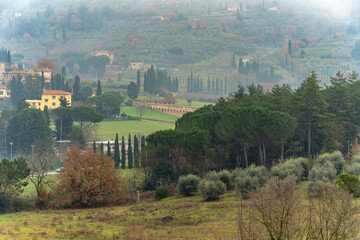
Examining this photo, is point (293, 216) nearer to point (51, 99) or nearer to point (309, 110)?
point (309, 110)

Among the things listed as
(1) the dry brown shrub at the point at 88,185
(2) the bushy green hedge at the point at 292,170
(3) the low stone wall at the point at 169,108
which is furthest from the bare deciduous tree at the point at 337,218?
(3) the low stone wall at the point at 169,108

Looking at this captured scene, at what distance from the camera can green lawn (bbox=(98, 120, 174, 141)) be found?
9844cm

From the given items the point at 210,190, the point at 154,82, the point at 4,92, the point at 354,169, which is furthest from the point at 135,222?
the point at 4,92

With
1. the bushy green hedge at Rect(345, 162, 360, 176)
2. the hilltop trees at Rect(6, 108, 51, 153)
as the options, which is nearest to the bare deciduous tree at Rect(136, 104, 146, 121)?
the hilltop trees at Rect(6, 108, 51, 153)

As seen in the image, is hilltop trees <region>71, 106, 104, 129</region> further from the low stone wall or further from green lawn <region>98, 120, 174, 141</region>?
the low stone wall

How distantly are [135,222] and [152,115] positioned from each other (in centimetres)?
8831

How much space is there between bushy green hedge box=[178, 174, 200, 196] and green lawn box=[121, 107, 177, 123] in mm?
69708

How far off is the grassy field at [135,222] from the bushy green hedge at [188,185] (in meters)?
1.77

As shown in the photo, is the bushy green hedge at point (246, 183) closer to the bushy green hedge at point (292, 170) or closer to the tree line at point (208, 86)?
the bushy green hedge at point (292, 170)

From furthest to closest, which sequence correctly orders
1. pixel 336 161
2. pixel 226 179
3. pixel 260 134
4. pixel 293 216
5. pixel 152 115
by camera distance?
pixel 152 115 < pixel 260 134 < pixel 226 179 < pixel 336 161 < pixel 293 216

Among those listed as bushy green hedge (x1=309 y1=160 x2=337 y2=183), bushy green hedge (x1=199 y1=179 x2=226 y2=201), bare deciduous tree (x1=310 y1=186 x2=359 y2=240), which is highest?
bare deciduous tree (x1=310 y1=186 x2=359 y2=240)

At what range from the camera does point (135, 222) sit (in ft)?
119

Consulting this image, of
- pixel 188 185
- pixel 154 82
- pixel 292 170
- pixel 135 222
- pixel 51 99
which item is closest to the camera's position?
pixel 135 222

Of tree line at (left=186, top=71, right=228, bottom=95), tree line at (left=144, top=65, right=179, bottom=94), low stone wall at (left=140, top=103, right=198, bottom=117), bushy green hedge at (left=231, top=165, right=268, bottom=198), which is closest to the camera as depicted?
bushy green hedge at (left=231, top=165, right=268, bottom=198)
